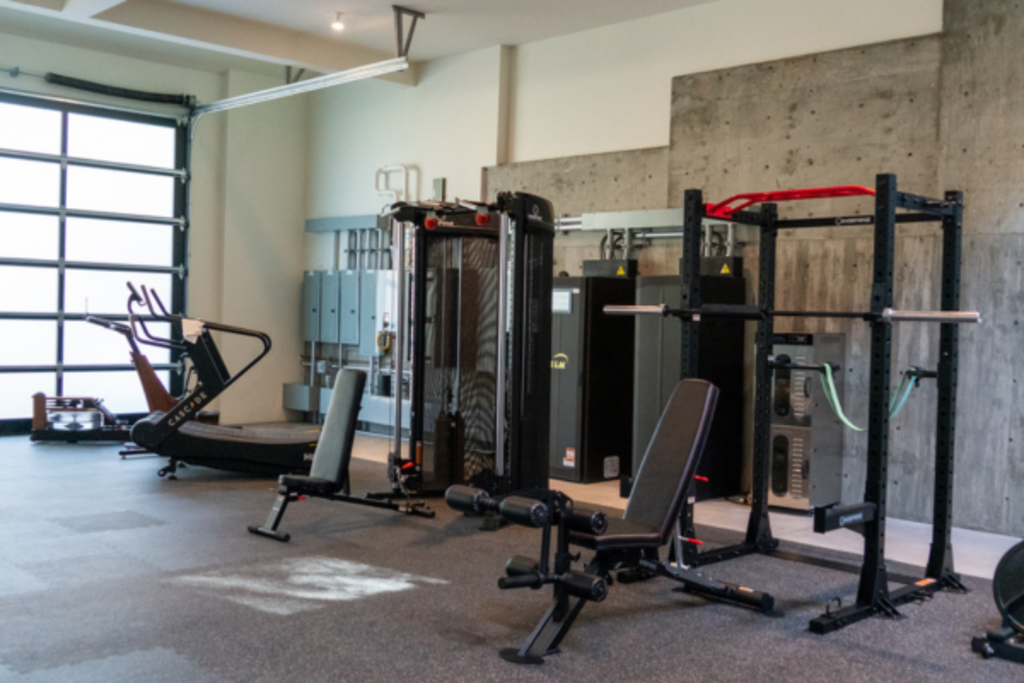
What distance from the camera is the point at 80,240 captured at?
9.41 m

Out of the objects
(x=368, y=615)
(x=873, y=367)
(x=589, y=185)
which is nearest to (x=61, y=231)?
(x=589, y=185)

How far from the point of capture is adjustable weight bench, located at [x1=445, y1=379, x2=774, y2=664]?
142 inches

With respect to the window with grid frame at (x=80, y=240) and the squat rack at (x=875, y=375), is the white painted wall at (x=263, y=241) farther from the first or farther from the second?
the squat rack at (x=875, y=375)

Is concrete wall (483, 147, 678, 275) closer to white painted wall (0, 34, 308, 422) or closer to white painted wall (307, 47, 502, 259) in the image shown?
white painted wall (307, 47, 502, 259)

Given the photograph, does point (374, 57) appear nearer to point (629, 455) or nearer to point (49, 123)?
point (49, 123)

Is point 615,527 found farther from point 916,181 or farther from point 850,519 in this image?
point 916,181

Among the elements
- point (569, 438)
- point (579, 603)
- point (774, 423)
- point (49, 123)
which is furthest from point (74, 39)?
point (579, 603)

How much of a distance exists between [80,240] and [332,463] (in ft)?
17.7

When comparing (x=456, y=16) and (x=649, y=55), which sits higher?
(x=456, y=16)

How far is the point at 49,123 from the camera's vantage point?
30.0 feet

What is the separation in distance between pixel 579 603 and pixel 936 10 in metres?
4.63

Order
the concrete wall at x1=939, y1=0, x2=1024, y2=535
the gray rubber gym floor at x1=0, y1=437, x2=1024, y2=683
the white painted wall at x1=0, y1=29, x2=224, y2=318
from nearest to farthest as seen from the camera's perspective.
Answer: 1. the gray rubber gym floor at x1=0, y1=437, x2=1024, y2=683
2. the concrete wall at x1=939, y1=0, x2=1024, y2=535
3. the white painted wall at x1=0, y1=29, x2=224, y2=318

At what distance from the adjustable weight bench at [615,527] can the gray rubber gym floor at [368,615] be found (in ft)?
0.35

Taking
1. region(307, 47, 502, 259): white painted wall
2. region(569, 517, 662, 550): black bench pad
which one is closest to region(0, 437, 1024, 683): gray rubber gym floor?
region(569, 517, 662, 550): black bench pad
